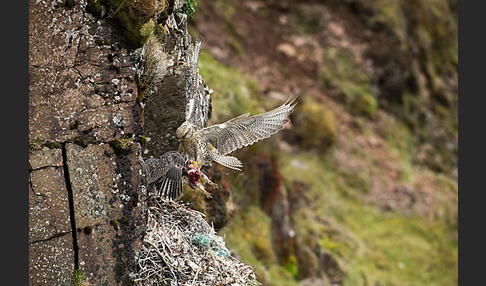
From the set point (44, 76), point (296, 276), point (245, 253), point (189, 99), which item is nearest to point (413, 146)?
point (296, 276)

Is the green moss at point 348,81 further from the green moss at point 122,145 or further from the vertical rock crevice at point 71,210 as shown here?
the vertical rock crevice at point 71,210

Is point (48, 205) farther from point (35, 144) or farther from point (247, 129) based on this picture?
point (247, 129)

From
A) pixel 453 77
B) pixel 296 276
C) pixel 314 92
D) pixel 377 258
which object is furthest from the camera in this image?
pixel 453 77

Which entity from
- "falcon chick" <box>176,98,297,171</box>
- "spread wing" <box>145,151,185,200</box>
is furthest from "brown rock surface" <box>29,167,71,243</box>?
"falcon chick" <box>176,98,297,171</box>

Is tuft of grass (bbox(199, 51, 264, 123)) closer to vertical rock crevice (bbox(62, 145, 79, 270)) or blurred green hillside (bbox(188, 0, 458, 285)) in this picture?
blurred green hillside (bbox(188, 0, 458, 285))

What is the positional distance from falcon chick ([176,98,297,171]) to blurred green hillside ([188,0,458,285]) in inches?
74.6

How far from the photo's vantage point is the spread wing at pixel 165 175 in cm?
629

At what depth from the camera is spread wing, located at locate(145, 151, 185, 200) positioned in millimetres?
6293

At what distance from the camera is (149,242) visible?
19.4 feet

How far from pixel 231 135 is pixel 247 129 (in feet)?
0.68

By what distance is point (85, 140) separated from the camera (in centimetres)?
559

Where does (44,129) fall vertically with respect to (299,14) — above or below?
above

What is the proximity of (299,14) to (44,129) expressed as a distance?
17.0 meters

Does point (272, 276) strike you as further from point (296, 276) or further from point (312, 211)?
point (312, 211)
